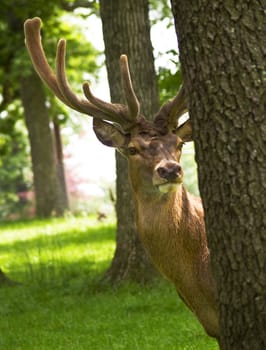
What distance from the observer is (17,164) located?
36.5m

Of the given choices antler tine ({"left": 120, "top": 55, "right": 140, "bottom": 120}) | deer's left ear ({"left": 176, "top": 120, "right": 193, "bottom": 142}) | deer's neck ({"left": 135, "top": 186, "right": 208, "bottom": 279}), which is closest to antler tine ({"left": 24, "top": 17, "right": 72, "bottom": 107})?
antler tine ({"left": 120, "top": 55, "right": 140, "bottom": 120})

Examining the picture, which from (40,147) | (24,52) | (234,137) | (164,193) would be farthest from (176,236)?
(40,147)

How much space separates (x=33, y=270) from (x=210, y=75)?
7791 mm

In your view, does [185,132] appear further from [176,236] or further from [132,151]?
[176,236]

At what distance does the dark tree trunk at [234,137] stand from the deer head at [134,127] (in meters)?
1.10

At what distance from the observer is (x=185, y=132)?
22.2 ft

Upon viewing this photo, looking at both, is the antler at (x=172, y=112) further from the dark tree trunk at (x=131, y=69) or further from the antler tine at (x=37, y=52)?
the dark tree trunk at (x=131, y=69)

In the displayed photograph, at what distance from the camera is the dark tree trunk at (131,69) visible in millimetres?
10242

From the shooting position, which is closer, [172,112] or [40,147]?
[172,112]

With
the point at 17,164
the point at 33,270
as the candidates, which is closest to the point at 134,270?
the point at 33,270

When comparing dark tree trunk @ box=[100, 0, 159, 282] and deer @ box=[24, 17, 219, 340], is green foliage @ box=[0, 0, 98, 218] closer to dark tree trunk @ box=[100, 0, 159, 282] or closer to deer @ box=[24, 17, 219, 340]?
dark tree trunk @ box=[100, 0, 159, 282]

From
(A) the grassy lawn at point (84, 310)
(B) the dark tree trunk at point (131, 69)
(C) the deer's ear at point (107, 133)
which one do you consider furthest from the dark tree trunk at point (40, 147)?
(C) the deer's ear at point (107, 133)

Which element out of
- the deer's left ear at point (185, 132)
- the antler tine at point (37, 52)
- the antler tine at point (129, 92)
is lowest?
the deer's left ear at point (185, 132)

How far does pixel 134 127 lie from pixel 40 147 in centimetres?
1678
